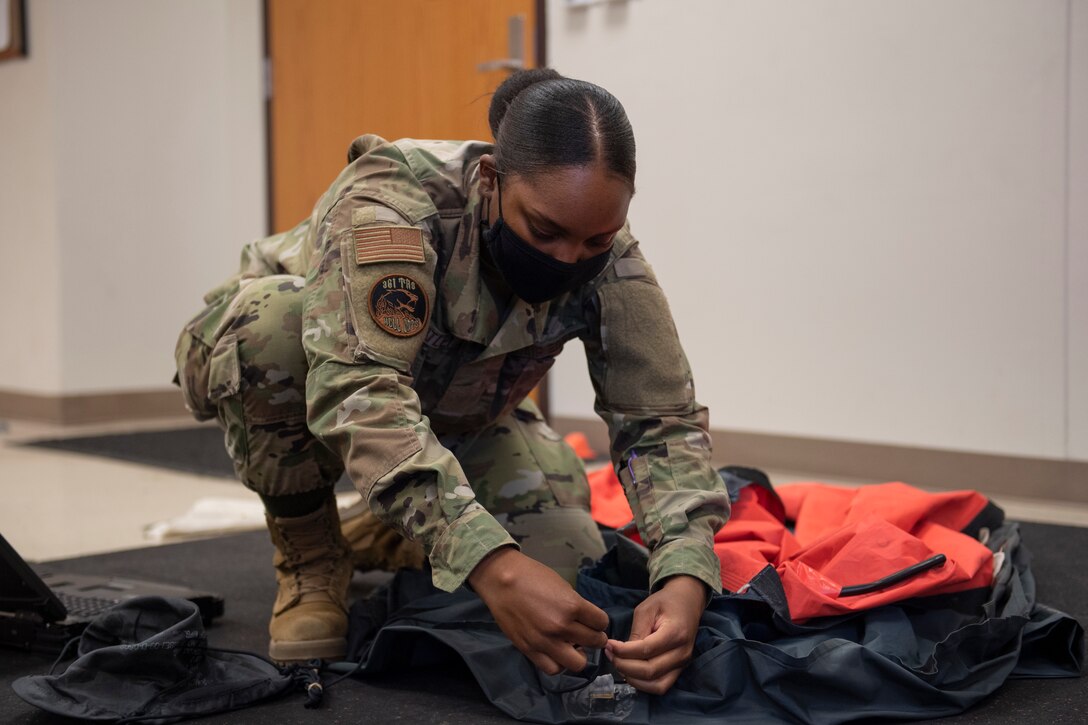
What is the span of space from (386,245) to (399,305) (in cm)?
7

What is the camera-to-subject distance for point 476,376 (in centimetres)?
152

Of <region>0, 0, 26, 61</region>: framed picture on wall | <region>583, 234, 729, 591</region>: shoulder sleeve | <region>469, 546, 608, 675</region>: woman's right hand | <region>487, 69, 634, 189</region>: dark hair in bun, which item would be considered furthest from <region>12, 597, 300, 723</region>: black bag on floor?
<region>0, 0, 26, 61</region>: framed picture on wall

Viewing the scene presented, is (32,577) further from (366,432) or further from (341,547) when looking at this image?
(366,432)

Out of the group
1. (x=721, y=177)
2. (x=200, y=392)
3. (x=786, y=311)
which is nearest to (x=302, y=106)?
(x=721, y=177)

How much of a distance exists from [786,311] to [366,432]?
2120 mm

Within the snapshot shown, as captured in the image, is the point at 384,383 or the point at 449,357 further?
the point at 449,357

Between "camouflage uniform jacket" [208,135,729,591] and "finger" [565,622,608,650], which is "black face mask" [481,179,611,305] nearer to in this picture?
"camouflage uniform jacket" [208,135,729,591]

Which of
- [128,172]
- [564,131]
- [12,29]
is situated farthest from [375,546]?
[12,29]

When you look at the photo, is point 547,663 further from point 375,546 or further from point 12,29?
point 12,29

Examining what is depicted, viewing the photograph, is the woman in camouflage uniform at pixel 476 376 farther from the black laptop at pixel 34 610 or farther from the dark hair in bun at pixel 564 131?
the black laptop at pixel 34 610

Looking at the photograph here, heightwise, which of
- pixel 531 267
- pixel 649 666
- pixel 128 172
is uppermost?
pixel 128 172

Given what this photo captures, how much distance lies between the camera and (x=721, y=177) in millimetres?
3271

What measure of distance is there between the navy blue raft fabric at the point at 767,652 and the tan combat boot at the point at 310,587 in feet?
0.13

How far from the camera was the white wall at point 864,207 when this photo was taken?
8.86 feet
